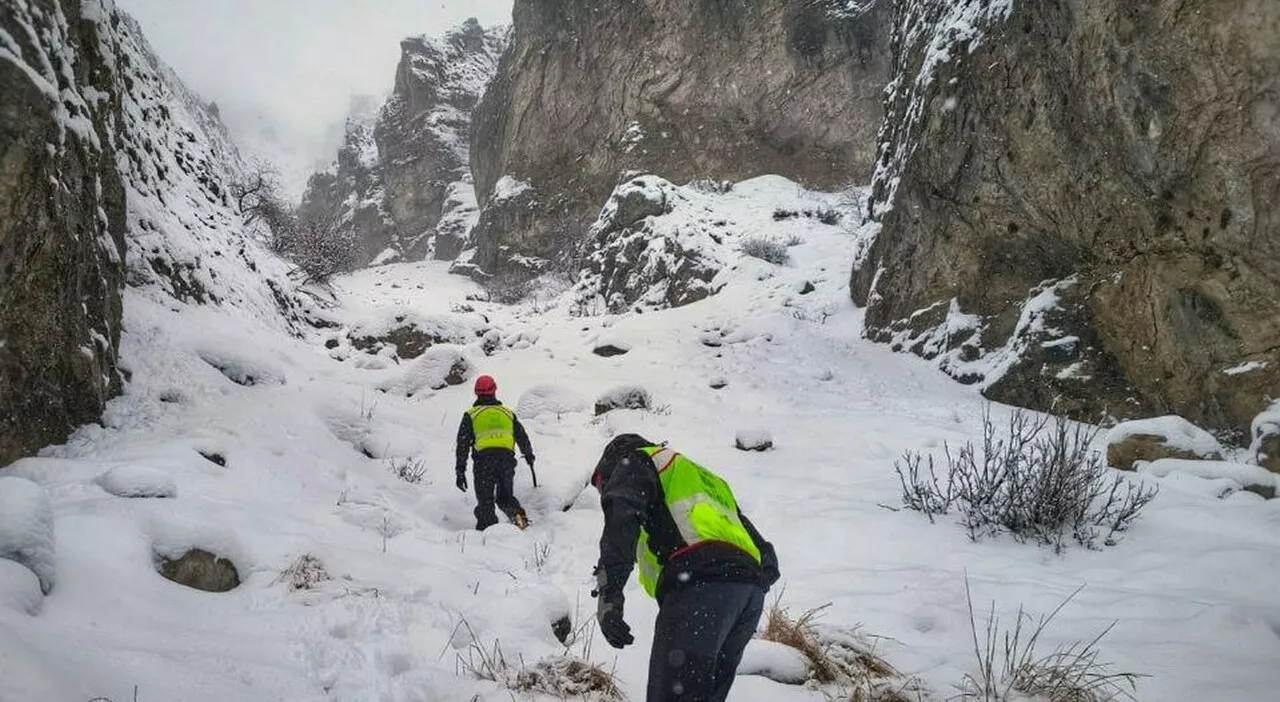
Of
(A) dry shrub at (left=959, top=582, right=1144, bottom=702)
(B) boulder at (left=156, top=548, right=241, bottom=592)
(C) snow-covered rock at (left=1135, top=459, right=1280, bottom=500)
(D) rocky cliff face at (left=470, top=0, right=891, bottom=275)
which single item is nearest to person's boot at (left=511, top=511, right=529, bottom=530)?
(B) boulder at (left=156, top=548, right=241, bottom=592)

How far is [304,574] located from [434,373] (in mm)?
8269

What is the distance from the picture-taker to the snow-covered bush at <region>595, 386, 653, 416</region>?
10.3m

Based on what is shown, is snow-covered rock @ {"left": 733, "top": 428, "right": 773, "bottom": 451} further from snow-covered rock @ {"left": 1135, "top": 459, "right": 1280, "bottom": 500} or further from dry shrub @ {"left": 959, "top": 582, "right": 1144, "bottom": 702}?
dry shrub @ {"left": 959, "top": 582, "right": 1144, "bottom": 702}

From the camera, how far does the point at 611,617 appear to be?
8.35ft

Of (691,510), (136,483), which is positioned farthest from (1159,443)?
(136,483)

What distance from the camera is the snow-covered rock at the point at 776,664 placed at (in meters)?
3.17

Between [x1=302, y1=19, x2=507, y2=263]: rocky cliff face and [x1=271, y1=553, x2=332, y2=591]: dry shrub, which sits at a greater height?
[x1=302, y1=19, x2=507, y2=263]: rocky cliff face

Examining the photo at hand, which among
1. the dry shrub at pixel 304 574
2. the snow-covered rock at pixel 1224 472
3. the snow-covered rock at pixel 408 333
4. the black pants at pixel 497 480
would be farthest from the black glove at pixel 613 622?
the snow-covered rock at pixel 408 333

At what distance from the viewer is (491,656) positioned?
325cm

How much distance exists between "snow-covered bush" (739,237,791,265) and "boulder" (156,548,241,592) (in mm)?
15608

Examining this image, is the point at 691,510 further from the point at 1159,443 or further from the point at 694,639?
the point at 1159,443

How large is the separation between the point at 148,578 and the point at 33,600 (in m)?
0.68

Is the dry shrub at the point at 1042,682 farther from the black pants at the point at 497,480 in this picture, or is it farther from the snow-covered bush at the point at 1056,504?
the black pants at the point at 497,480

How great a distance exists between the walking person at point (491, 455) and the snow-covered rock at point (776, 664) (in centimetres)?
362
